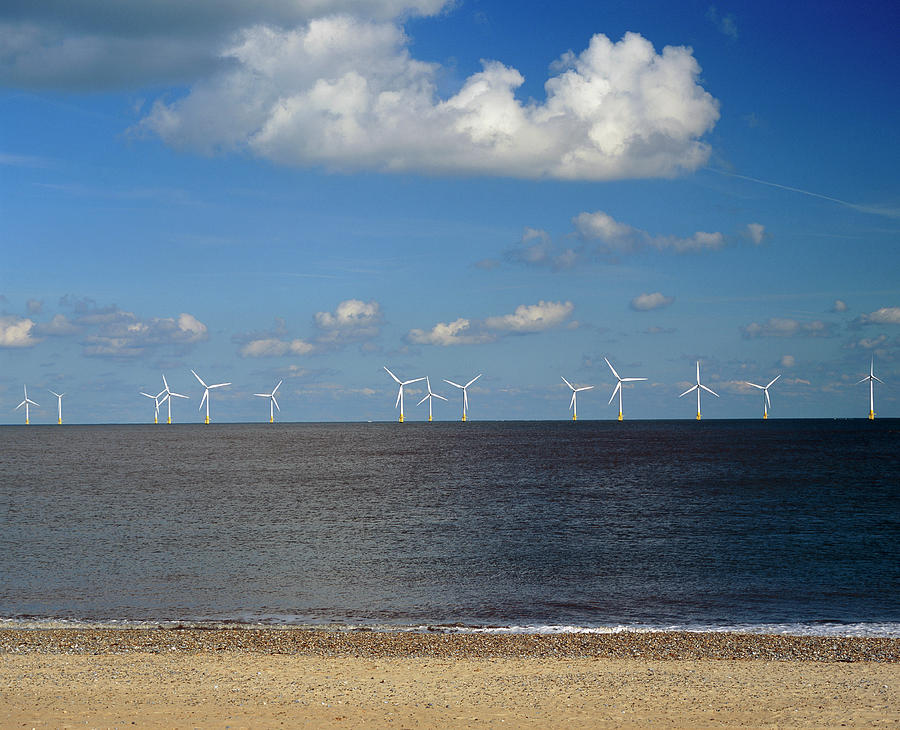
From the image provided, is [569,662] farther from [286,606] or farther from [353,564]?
[353,564]

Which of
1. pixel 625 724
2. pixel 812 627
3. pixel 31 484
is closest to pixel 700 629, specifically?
pixel 812 627

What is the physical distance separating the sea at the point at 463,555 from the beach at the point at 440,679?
2234 millimetres

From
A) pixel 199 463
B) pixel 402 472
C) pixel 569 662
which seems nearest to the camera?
pixel 569 662

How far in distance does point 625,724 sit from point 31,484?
77979mm

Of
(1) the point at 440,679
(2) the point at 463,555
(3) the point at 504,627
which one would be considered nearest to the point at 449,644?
(3) the point at 504,627

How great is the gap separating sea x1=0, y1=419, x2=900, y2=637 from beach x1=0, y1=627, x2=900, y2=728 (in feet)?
7.33

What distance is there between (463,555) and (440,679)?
65.9ft

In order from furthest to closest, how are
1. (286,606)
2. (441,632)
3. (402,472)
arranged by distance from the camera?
(402,472)
(286,606)
(441,632)

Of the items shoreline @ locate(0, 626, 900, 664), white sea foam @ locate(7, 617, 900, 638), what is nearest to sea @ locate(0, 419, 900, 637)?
white sea foam @ locate(7, 617, 900, 638)

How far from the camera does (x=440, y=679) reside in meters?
16.4

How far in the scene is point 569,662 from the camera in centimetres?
1783

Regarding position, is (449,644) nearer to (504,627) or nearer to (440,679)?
(504,627)

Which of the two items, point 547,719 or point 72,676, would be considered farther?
point 72,676

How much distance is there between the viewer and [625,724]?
45.0ft
